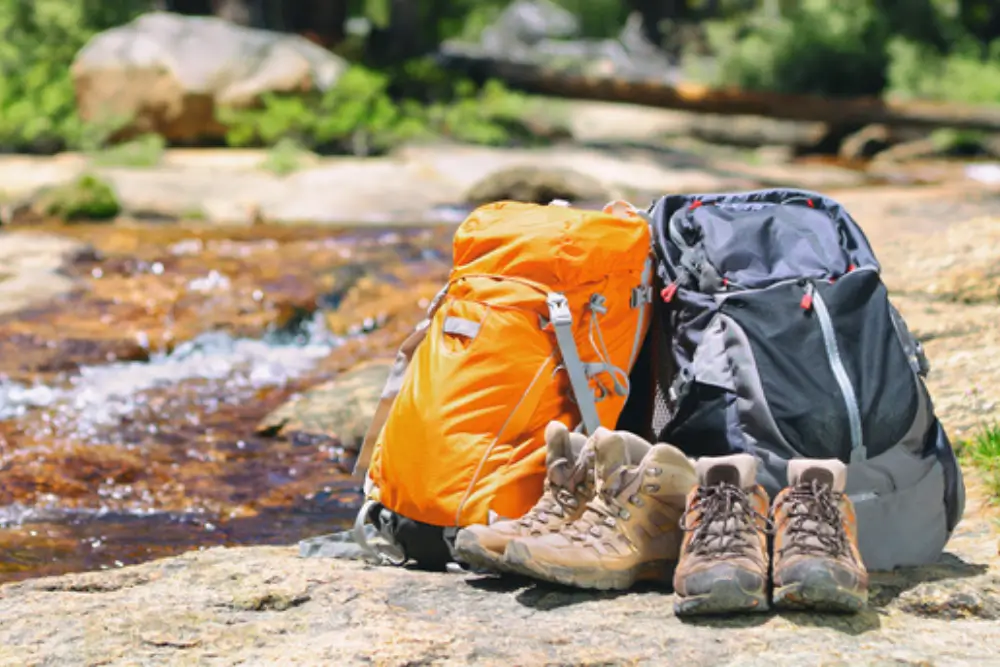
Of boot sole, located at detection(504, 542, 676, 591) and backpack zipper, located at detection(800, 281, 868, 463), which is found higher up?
backpack zipper, located at detection(800, 281, 868, 463)

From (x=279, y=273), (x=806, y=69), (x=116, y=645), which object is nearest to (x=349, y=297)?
(x=279, y=273)

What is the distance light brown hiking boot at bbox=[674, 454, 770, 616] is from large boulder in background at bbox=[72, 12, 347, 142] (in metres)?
13.7

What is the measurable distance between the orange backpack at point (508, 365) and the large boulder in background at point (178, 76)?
12970 millimetres

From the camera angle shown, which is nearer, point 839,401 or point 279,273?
point 839,401

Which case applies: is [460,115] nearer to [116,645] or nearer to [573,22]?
[116,645]

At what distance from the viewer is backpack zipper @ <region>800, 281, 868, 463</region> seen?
3080 mm

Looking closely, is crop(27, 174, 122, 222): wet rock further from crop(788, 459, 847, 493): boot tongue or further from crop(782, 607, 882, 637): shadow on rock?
crop(782, 607, 882, 637): shadow on rock

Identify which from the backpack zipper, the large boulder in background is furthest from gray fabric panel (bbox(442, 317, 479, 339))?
the large boulder in background

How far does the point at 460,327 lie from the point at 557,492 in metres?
0.56

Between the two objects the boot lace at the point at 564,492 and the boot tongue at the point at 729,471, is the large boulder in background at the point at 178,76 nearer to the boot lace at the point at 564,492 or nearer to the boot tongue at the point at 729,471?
the boot lace at the point at 564,492

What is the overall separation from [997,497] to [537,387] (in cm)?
171

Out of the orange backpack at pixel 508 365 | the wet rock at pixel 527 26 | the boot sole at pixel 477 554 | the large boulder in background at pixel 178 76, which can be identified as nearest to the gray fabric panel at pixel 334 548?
the orange backpack at pixel 508 365

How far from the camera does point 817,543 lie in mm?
2750

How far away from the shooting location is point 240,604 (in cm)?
294
